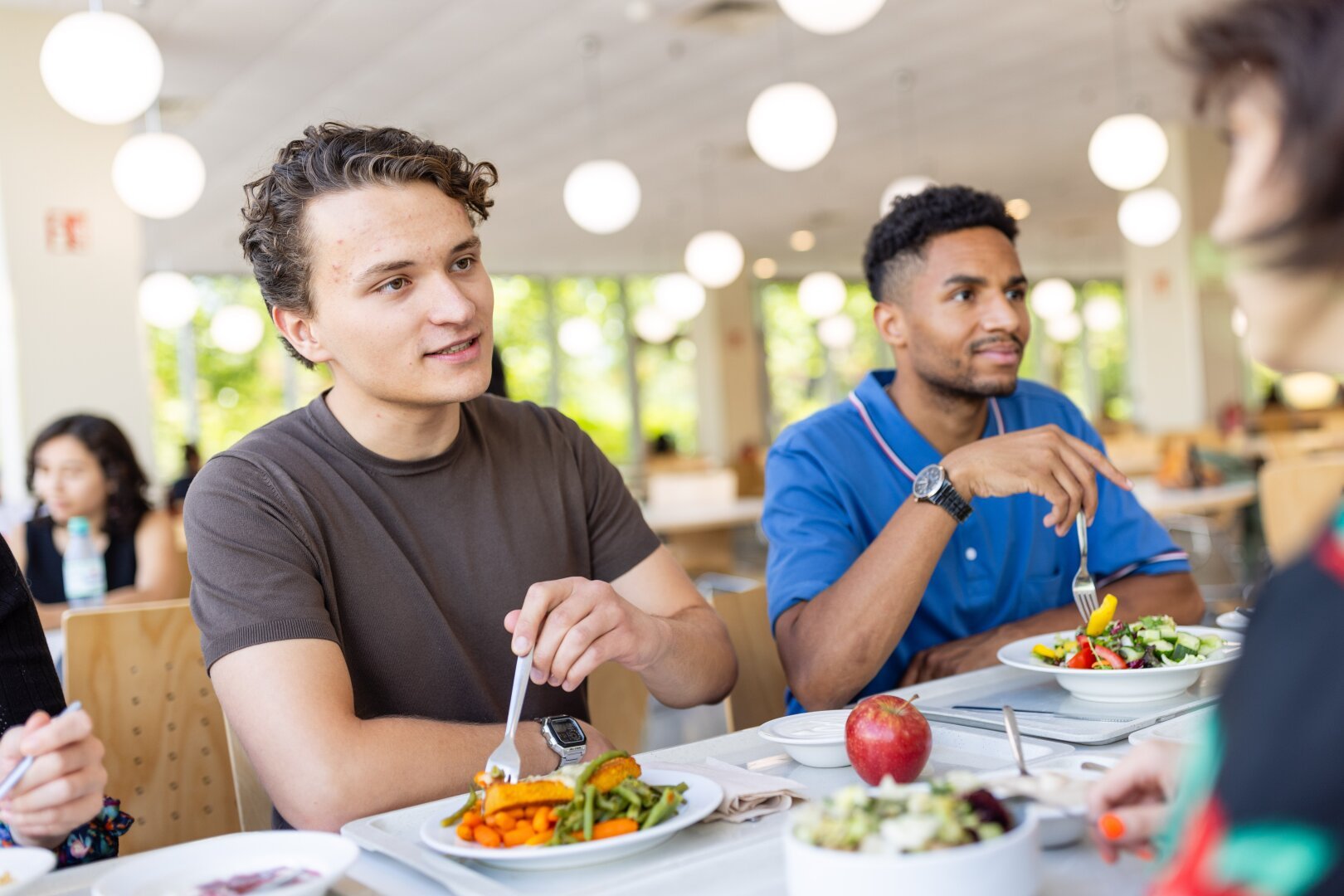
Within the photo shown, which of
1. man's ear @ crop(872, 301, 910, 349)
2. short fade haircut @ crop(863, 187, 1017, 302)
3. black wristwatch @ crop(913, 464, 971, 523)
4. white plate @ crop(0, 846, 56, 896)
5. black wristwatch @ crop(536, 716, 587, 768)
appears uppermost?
short fade haircut @ crop(863, 187, 1017, 302)

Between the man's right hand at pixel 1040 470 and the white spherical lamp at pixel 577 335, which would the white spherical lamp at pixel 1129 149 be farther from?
the white spherical lamp at pixel 577 335

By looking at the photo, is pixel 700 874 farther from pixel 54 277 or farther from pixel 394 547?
pixel 54 277

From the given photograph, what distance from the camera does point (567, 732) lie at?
53.1 inches

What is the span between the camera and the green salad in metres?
0.74

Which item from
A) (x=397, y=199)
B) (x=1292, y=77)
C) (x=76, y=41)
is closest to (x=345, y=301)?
(x=397, y=199)

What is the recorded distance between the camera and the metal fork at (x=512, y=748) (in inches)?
47.4

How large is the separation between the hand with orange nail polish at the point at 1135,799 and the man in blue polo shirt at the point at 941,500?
2.47 feet

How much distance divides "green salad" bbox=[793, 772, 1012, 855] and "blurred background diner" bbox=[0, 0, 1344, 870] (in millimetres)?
347

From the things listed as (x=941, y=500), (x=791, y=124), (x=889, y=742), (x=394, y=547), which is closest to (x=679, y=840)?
(x=889, y=742)

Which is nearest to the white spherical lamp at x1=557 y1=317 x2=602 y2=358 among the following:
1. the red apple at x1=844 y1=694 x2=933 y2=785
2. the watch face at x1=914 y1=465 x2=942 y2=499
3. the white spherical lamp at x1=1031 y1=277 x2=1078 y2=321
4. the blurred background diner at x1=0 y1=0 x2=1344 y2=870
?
the blurred background diner at x1=0 y1=0 x2=1344 y2=870

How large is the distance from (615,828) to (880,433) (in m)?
1.14

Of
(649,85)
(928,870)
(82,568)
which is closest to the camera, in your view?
(928,870)

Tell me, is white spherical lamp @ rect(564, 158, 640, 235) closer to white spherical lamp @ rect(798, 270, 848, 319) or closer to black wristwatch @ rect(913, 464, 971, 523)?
black wristwatch @ rect(913, 464, 971, 523)

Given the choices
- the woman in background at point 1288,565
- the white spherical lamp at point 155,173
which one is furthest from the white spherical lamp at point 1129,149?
the woman in background at point 1288,565
